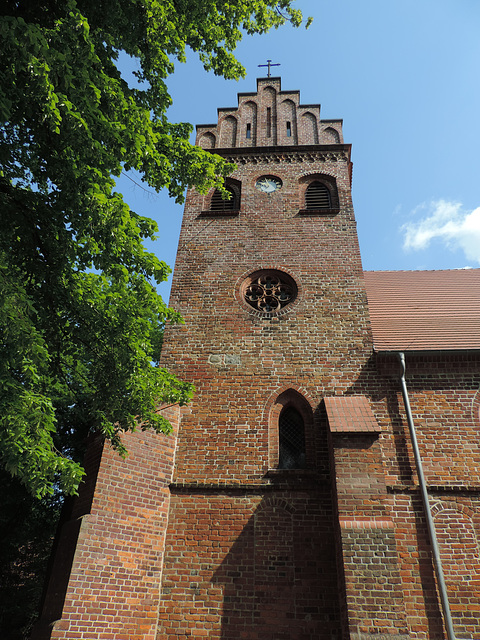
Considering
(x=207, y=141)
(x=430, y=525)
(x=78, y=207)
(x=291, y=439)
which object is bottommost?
(x=430, y=525)

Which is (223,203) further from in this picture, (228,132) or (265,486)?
(265,486)

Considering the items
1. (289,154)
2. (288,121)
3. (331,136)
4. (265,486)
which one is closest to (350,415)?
(265,486)

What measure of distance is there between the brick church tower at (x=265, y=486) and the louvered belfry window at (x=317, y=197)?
1.01 m

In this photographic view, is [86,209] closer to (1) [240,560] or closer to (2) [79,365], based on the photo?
(2) [79,365]

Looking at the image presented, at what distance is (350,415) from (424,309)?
13.5 ft

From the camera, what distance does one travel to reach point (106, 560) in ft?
20.0

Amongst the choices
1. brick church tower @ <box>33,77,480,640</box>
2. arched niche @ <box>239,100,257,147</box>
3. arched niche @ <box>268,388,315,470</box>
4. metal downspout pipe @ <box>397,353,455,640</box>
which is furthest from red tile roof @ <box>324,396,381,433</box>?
arched niche @ <box>239,100,257,147</box>

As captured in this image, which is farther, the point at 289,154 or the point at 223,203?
the point at 289,154

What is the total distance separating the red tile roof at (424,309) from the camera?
8.55 metres

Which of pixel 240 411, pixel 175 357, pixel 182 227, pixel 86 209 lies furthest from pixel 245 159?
pixel 86 209

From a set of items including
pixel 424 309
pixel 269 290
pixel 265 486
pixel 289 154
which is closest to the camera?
pixel 265 486

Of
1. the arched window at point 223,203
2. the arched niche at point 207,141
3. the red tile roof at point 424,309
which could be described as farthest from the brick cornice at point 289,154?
the red tile roof at point 424,309

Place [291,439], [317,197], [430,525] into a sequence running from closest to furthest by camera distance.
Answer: [430,525] → [291,439] → [317,197]

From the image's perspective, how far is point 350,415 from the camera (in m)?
7.12
